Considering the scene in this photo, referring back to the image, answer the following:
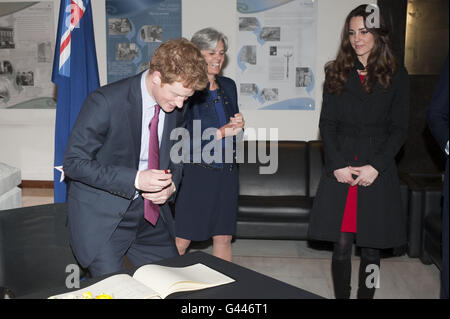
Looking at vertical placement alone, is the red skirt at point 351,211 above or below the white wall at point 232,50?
below

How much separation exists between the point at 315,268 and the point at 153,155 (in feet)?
7.68

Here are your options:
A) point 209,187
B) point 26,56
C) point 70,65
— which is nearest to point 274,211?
point 209,187

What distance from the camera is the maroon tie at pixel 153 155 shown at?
2.30 m

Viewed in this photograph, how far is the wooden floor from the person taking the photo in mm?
3719

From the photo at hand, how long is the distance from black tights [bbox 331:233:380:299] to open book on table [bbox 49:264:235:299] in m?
1.35

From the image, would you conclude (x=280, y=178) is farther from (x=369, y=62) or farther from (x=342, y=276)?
(x=369, y=62)

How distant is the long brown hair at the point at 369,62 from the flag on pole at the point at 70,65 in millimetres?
1646

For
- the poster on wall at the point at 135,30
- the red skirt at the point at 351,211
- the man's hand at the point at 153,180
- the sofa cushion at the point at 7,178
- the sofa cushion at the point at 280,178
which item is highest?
the poster on wall at the point at 135,30

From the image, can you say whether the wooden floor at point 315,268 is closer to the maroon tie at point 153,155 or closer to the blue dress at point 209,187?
the blue dress at point 209,187

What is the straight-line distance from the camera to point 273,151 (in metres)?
5.20

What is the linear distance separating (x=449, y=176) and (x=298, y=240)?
329cm

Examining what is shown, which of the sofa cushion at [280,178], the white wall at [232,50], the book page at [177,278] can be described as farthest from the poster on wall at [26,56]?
the book page at [177,278]

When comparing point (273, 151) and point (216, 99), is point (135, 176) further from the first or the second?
point (273, 151)

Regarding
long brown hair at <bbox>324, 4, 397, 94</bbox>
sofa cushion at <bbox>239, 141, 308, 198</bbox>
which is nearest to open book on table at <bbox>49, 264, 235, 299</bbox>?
long brown hair at <bbox>324, 4, 397, 94</bbox>
